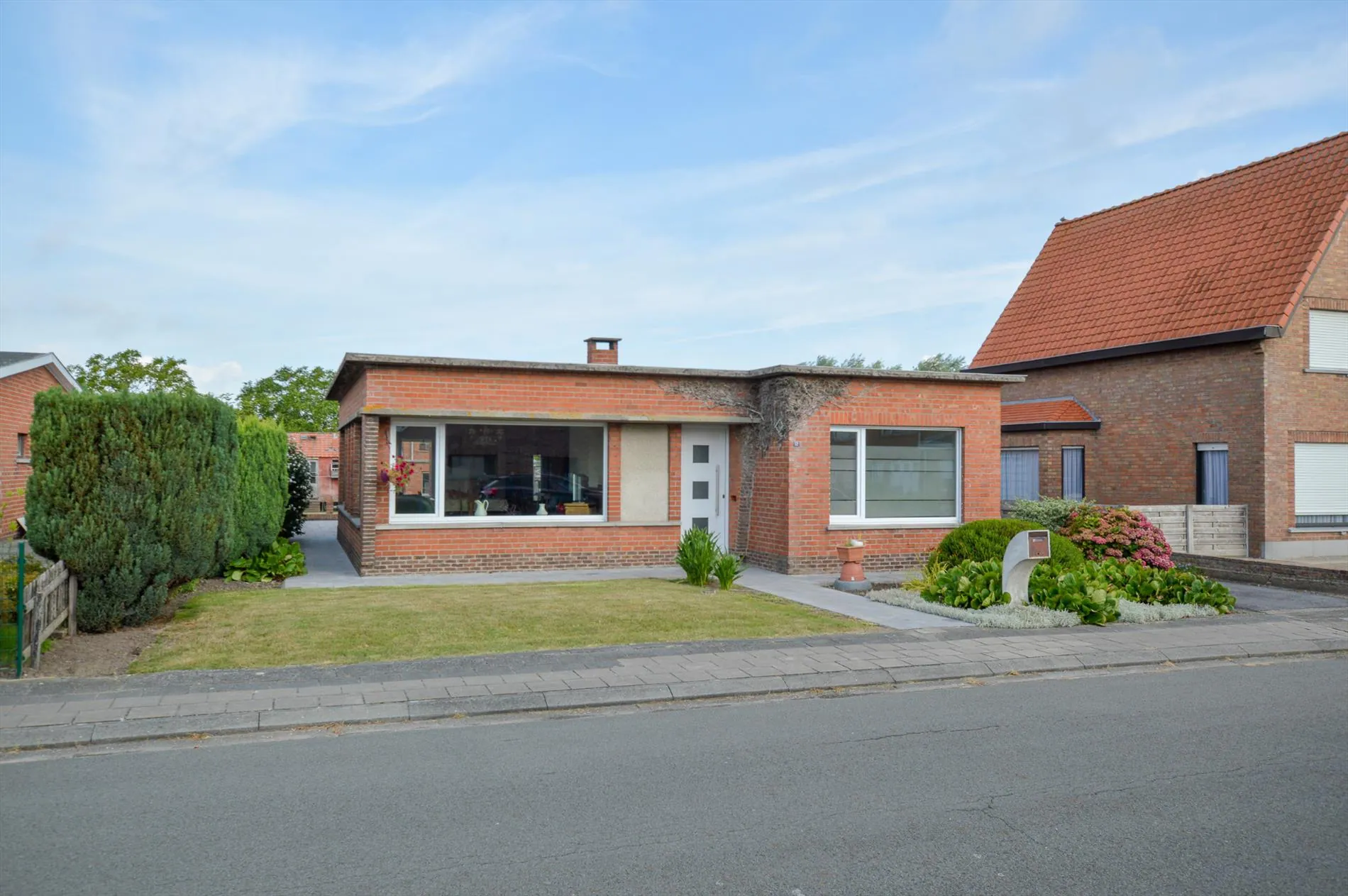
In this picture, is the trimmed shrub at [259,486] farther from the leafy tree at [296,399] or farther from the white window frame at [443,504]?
the leafy tree at [296,399]

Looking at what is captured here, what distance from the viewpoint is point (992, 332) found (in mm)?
28953

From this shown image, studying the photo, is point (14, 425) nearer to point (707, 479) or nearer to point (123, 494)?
point (707, 479)

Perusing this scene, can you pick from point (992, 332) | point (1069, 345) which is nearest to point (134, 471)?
point (1069, 345)

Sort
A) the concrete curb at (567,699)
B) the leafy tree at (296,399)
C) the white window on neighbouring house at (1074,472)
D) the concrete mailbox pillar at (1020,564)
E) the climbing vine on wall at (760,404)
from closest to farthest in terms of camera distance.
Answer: the concrete curb at (567,699) < the concrete mailbox pillar at (1020,564) < the climbing vine on wall at (760,404) < the white window on neighbouring house at (1074,472) < the leafy tree at (296,399)

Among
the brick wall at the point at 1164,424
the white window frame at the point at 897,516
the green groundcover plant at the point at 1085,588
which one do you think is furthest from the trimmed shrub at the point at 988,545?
the brick wall at the point at 1164,424

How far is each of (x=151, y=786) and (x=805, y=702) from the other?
4.74 meters

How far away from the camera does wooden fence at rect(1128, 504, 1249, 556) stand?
18.8 m

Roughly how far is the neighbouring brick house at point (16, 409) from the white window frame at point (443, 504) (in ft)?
43.8

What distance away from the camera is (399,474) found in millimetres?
15797

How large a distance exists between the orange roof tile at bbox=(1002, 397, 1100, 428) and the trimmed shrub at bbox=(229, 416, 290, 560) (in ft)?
54.3

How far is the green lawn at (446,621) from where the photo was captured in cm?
951

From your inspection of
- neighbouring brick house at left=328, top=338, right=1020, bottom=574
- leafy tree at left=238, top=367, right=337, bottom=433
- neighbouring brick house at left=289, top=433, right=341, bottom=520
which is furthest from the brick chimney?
leafy tree at left=238, top=367, right=337, bottom=433

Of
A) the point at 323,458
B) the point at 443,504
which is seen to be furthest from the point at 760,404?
the point at 323,458

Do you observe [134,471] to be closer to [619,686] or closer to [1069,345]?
[619,686]
